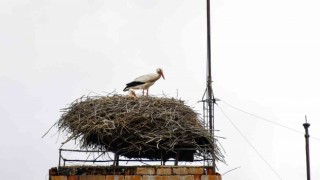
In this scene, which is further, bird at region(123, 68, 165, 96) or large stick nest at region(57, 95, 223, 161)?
bird at region(123, 68, 165, 96)

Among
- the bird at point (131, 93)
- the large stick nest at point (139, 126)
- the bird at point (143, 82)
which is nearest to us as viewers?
the large stick nest at point (139, 126)

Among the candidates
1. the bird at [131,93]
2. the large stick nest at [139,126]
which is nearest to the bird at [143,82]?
the bird at [131,93]

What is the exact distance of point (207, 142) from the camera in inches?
323

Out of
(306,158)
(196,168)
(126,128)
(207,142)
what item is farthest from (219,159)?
(306,158)

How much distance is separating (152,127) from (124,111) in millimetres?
541

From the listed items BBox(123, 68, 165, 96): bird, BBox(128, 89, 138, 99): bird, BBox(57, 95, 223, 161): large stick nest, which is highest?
BBox(123, 68, 165, 96): bird

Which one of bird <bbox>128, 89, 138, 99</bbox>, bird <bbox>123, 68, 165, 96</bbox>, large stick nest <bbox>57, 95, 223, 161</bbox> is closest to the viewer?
large stick nest <bbox>57, 95, 223, 161</bbox>

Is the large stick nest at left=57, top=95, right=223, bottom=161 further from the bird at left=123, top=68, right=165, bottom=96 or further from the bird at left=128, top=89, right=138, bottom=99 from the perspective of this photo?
the bird at left=123, top=68, right=165, bottom=96

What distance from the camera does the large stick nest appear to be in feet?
25.3

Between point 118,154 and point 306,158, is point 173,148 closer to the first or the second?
point 118,154

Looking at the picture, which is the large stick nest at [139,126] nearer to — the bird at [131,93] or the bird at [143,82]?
the bird at [131,93]

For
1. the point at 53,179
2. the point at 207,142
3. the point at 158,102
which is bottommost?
the point at 53,179

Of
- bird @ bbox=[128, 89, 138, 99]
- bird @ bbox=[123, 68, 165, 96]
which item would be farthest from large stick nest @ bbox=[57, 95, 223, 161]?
bird @ bbox=[123, 68, 165, 96]

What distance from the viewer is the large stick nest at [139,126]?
7727mm
